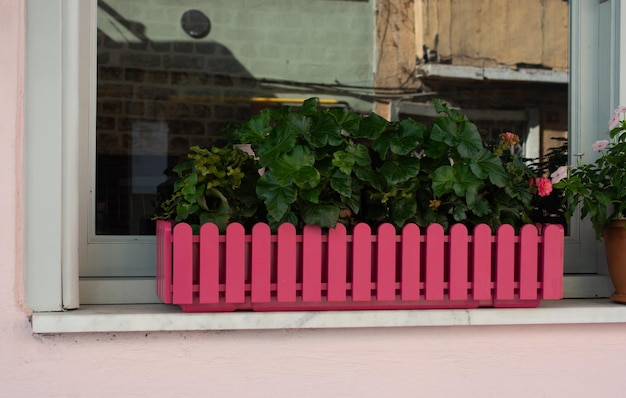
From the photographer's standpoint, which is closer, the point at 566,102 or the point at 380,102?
the point at 566,102

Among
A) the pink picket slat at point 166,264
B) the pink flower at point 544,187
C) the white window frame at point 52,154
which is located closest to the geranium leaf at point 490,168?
the pink flower at point 544,187

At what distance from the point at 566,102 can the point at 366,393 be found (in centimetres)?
125

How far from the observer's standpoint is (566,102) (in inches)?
105

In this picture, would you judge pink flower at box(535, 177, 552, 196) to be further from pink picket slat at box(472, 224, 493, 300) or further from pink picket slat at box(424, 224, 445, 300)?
pink picket slat at box(424, 224, 445, 300)

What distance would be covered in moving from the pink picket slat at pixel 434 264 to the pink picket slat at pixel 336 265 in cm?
23

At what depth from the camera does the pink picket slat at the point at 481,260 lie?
210 cm

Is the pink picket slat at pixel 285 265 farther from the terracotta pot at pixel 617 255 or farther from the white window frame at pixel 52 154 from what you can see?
the terracotta pot at pixel 617 255

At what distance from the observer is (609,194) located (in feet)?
7.38

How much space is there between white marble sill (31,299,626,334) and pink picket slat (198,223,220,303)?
0.23 ft

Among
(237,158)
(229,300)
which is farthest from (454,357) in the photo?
(237,158)

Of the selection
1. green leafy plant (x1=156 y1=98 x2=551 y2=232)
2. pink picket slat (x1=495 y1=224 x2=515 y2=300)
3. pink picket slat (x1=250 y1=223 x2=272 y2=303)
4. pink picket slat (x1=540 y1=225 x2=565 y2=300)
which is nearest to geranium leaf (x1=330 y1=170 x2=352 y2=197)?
green leafy plant (x1=156 y1=98 x2=551 y2=232)

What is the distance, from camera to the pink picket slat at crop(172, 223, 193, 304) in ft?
6.47

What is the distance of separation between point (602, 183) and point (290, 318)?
104 centimetres

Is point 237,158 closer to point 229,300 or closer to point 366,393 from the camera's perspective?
point 229,300
